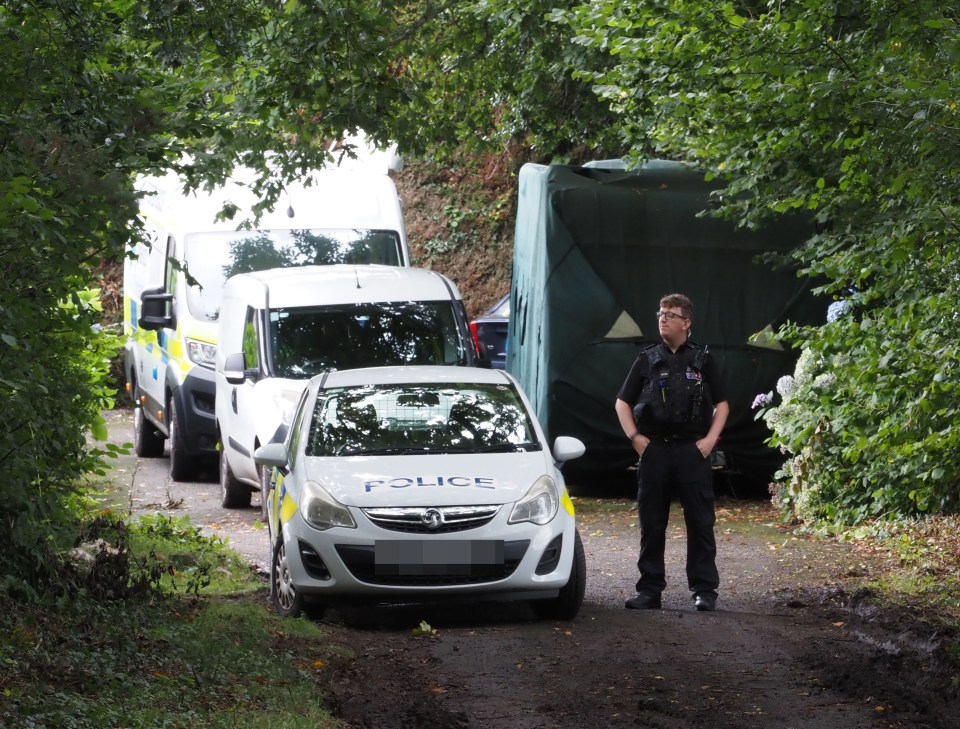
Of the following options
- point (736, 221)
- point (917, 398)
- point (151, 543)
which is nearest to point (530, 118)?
point (736, 221)

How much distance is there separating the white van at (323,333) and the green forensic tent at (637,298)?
5.36ft

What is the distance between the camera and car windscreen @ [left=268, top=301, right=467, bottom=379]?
12414 mm

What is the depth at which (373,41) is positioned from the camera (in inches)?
394

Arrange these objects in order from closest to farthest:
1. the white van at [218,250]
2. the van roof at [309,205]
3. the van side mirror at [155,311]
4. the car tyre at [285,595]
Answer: the car tyre at [285,595]
the van side mirror at [155,311]
the white van at [218,250]
the van roof at [309,205]

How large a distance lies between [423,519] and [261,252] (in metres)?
7.46

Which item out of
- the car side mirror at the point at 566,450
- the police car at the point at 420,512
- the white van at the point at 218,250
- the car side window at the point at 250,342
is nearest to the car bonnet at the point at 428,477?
the police car at the point at 420,512

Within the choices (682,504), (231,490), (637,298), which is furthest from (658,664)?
(231,490)

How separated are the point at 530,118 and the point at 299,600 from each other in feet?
32.7

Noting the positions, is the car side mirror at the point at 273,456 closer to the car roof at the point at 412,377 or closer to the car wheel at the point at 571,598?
the car roof at the point at 412,377

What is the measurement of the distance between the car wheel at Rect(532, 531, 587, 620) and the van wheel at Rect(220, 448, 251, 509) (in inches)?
222

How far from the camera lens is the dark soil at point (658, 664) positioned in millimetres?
6461

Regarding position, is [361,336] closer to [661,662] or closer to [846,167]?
[846,167]

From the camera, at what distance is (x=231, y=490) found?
1386 centimetres

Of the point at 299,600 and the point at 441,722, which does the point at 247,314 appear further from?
the point at 441,722
